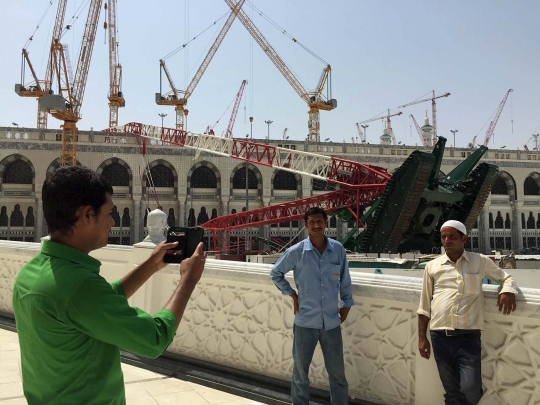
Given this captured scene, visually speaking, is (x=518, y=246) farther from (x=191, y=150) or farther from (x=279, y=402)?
(x=279, y=402)

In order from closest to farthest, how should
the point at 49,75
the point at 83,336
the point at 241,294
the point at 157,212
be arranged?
the point at 83,336 → the point at 241,294 → the point at 157,212 → the point at 49,75

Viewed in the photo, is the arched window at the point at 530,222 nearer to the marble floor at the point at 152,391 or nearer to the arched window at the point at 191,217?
the arched window at the point at 191,217

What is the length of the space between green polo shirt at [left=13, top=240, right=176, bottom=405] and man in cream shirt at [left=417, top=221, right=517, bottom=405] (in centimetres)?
215

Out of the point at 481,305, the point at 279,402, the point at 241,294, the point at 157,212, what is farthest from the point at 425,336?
the point at 157,212

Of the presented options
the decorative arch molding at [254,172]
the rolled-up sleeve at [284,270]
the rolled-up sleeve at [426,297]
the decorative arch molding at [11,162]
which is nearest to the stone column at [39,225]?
the decorative arch molding at [11,162]

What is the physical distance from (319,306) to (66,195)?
2340 millimetres

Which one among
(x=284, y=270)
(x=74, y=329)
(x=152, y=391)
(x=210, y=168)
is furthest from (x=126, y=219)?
(x=74, y=329)

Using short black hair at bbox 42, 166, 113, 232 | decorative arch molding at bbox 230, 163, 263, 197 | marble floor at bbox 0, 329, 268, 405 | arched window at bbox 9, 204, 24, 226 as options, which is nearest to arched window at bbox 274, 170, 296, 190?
decorative arch molding at bbox 230, 163, 263, 197

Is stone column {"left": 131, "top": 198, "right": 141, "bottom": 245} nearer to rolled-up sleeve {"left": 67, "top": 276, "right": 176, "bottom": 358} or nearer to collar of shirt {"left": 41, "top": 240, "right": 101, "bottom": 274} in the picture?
collar of shirt {"left": 41, "top": 240, "right": 101, "bottom": 274}

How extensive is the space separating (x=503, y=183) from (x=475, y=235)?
5920mm

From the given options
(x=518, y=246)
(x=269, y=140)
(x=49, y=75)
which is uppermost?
(x=49, y=75)

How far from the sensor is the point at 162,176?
38812mm

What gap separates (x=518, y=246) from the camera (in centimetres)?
4259

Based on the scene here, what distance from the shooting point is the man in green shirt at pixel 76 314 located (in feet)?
4.78
